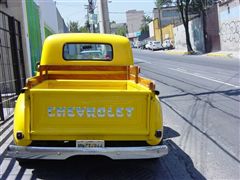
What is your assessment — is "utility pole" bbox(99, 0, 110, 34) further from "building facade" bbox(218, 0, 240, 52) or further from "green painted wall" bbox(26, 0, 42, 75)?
"green painted wall" bbox(26, 0, 42, 75)

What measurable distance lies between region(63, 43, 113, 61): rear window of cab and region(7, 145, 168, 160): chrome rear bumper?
9.79ft

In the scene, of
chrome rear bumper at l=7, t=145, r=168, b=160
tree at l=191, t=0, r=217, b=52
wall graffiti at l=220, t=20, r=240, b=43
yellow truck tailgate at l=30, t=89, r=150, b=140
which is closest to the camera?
chrome rear bumper at l=7, t=145, r=168, b=160

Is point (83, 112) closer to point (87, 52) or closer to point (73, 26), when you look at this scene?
point (87, 52)

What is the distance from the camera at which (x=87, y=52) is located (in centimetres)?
840

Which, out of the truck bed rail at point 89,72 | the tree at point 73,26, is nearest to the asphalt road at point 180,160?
the truck bed rail at point 89,72

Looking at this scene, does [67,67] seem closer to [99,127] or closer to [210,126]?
[99,127]

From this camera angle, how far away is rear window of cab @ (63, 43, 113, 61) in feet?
25.6

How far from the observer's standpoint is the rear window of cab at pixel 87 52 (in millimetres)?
7805

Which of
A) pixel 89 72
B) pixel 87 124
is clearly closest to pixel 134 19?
pixel 89 72

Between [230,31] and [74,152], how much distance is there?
118 feet

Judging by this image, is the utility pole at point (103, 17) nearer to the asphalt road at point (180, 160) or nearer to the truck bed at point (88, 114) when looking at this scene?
the asphalt road at point (180, 160)

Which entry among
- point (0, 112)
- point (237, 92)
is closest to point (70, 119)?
point (0, 112)

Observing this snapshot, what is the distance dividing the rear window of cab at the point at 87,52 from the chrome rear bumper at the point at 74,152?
9.79 feet

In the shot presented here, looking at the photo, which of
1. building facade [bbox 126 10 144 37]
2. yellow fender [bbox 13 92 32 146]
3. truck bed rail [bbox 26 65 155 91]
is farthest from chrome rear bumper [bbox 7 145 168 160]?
building facade [bbox 126 10 144 37]
